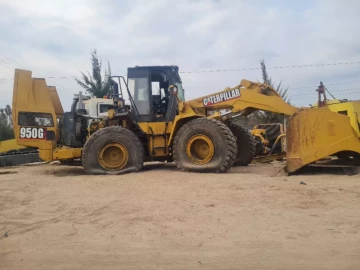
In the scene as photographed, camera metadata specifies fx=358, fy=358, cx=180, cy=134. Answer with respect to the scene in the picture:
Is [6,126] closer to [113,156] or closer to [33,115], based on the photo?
[33,115]

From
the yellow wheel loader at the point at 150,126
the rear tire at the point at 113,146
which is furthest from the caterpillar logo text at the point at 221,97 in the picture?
the rear tire at the point at 113,146

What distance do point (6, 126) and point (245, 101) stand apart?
23.5 metres

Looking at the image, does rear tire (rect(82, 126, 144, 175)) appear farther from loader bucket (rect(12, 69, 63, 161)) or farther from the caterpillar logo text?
the caterpillar logo text

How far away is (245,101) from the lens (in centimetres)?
941

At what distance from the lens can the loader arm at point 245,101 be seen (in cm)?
912

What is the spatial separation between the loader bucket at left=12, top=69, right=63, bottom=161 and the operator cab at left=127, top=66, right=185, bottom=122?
2458mm

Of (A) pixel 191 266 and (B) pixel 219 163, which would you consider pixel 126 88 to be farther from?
(A) pixel 191 266

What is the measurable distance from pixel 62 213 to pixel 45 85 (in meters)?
6.18

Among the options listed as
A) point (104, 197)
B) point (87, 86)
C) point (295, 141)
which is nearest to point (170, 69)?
point (295, 141)

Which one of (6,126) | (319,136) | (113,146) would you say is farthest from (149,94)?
(6,126)

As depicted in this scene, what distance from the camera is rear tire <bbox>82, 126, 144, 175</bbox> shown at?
958 cm

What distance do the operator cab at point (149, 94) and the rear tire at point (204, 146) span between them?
41.8 inches

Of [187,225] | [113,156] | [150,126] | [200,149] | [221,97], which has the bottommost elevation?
[187,225]

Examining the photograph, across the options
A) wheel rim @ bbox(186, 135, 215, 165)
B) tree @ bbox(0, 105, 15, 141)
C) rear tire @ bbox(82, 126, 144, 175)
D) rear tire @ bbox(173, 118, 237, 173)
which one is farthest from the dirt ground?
tree @ bbox(0, 105, 15, 141)
